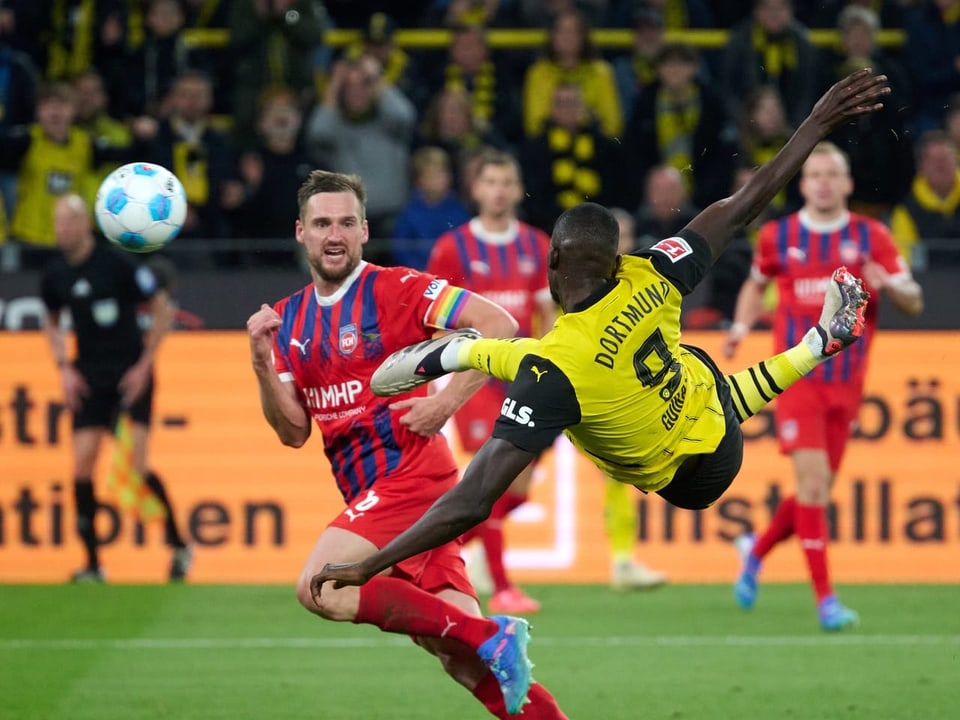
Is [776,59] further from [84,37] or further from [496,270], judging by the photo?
[84,37]

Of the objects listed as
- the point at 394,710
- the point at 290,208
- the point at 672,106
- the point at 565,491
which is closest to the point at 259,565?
the point at 565,491

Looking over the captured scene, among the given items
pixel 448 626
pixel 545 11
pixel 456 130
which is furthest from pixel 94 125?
pixel 448 626

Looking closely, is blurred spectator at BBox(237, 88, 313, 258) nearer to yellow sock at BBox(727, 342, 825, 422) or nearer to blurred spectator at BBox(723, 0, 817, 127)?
blurred spectator at BBox(723, 0, 817, 127)

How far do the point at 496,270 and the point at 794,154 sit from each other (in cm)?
446

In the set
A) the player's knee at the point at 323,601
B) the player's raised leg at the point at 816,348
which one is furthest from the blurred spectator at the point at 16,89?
the player's raised leg at the point at 816,348

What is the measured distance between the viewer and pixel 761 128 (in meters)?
12.1

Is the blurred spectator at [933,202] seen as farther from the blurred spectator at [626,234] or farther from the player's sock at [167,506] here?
the player's sock at [167,506]

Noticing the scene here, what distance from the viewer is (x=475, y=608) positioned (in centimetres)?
598

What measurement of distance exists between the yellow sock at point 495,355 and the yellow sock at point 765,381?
1.00 m

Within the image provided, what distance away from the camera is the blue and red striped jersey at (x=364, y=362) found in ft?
20.2

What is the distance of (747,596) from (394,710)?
3.10m

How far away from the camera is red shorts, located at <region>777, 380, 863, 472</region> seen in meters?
9.08

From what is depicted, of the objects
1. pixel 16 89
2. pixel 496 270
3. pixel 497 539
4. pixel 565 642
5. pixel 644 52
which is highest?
pixel 644 52

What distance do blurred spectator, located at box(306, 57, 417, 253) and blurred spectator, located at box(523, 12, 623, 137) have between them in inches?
41.9
